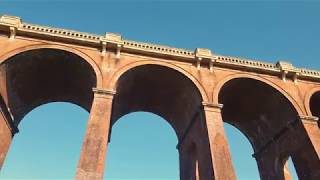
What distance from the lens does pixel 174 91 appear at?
1925 centimetres

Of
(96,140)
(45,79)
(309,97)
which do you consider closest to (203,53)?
(309,97)

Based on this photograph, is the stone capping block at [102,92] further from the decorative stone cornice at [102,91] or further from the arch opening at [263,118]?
the arch opening at [263,118]

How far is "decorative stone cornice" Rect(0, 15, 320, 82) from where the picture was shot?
55.1 ft

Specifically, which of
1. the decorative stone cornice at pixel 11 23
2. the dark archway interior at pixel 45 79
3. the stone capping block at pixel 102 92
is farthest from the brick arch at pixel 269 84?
the decorative stone cornice at pixel 11 23

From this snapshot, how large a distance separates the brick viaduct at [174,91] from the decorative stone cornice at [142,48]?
0.06 meters

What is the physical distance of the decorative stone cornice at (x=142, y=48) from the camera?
16.8 metres

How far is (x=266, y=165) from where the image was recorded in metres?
21.4

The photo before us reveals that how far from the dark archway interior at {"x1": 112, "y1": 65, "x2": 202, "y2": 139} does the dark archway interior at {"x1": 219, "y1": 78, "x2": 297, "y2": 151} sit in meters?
2.54

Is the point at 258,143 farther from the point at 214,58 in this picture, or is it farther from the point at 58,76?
the point at 58,76

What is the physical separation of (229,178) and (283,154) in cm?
801

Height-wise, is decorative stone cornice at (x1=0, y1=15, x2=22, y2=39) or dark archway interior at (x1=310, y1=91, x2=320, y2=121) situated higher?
decorative stone cornice at (x1=0, y1=15, x2=22, y2=39)

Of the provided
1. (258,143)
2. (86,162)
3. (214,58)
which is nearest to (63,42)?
(86,162)

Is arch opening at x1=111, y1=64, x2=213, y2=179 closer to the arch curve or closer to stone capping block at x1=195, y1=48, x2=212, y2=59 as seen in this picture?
stone capping block at x1=195, y1=48, x2=212, y2=59

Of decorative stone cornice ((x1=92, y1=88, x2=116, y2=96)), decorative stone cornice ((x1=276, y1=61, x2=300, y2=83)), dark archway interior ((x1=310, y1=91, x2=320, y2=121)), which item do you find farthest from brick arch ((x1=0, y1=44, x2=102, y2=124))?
dark archway interior ((x1=310, y1=91, x2=320, y2=121))
